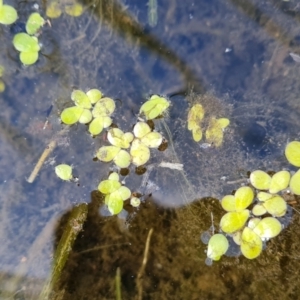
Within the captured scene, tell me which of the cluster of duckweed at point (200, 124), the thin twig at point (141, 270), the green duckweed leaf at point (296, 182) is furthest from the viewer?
the thin twig at point (141, 270)

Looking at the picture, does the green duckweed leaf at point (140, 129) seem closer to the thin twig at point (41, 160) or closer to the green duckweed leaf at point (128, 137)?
the green duckweed leaf at point (128, 137)

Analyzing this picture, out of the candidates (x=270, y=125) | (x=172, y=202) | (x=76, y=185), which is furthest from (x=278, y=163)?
(x=76, y=185)

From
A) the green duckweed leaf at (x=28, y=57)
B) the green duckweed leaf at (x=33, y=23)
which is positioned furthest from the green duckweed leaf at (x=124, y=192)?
the green duckweed leaf at (x=33, y=23)

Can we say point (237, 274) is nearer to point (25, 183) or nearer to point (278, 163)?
point (278, 163)

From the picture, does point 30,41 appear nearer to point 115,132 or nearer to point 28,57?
point 28,57

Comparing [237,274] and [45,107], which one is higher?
Answer: [45,107]

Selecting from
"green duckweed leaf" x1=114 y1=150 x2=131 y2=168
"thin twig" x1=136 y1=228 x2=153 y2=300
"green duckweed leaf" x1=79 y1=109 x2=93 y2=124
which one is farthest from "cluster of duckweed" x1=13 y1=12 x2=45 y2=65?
"thin twig" x1=136 y1=228 x2=153 y2=300

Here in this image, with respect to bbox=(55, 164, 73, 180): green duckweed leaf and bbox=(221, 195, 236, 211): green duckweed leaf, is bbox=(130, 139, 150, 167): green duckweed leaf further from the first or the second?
bbox=(221, 195, 236, 211): green duckweed leaf
